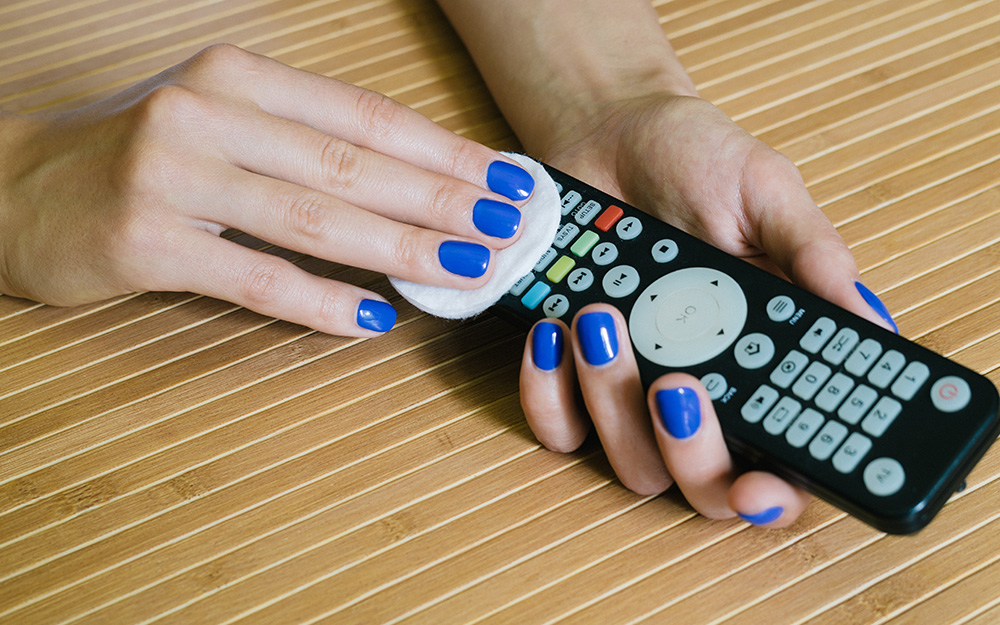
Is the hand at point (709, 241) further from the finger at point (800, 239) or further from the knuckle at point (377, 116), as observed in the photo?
the knuckle at point (377, 116)

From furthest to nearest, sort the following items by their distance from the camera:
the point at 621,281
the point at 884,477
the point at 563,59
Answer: the point at 563,59 → the point at 621,281 → the point at 884,477

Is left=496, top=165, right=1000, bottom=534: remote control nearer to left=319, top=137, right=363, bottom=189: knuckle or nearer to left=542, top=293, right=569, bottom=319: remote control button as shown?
left=542, top=293, right=569, bottom=319: remote control button

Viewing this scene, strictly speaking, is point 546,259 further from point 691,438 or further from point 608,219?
point 691,438

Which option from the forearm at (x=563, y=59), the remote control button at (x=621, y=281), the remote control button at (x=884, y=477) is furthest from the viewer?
the forearm at (x=563, y=59)

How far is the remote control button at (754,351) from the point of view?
42cm

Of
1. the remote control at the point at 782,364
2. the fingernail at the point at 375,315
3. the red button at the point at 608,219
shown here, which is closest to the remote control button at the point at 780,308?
the remote control at the point at 782,364

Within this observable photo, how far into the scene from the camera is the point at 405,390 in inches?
19.0

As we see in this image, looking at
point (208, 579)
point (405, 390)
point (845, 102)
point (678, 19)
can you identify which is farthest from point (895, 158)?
Answer: point (208, 579)

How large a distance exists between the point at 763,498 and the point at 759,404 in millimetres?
48

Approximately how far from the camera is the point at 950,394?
15.1 inches

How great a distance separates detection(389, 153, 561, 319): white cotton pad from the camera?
0.48m

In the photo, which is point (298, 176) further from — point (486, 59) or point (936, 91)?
point (936, 91)

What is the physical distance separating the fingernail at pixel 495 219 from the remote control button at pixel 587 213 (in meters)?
0.04

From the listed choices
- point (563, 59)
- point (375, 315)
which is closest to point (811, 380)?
point (375, 315)
